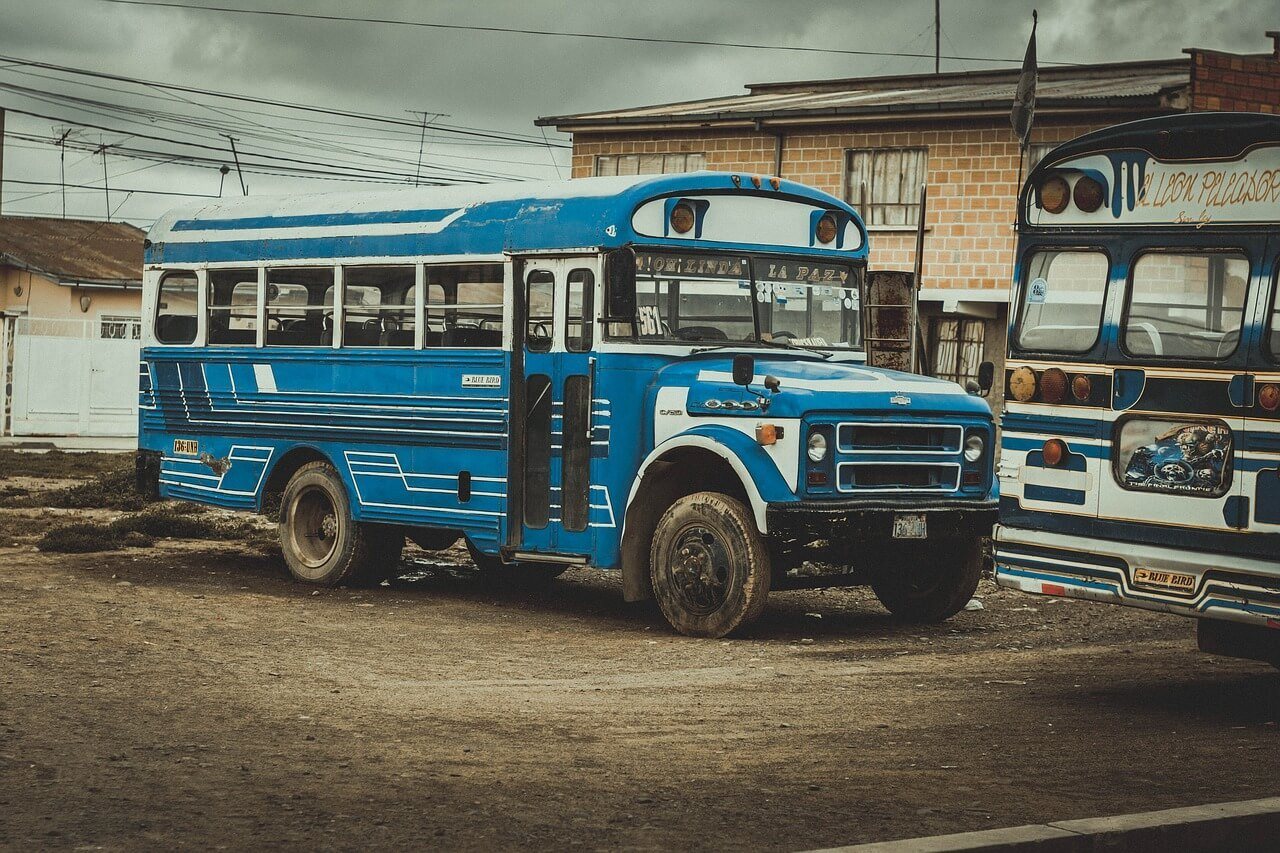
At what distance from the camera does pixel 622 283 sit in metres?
12.0

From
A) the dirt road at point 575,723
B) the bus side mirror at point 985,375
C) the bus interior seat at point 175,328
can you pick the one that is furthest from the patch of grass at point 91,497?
the bus side mirror at point 985,375

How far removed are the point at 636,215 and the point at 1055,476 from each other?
3865 millimetres

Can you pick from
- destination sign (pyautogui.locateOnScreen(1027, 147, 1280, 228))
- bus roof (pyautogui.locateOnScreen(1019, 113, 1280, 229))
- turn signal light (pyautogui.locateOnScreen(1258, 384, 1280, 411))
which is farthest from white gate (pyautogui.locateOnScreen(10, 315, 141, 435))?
turn signal light (pyautogui.locateOnScreen(1258, 384, 1280, 411))

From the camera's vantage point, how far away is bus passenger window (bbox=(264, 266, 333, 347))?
47.7 ft

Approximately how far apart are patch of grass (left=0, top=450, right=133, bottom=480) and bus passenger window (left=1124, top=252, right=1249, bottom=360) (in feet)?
61.9

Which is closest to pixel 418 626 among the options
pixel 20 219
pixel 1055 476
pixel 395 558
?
pixel 395 558

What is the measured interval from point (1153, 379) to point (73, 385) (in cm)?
2996

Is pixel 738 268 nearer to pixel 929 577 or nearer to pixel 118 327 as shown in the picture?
pixel 929 577

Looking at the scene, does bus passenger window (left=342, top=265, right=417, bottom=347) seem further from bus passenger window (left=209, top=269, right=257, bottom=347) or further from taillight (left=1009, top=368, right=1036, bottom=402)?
taillight (left=1009, top=368, right=1036, bottom=402)

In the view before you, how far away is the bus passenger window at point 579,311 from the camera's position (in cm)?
1245

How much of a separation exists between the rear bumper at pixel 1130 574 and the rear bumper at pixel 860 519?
1625 mm

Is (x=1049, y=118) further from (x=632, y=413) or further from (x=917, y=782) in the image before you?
(x=917, y=782)

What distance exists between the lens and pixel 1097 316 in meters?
9.59

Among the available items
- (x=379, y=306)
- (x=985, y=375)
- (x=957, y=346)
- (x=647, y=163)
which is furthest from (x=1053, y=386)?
(x=647, y=163)
